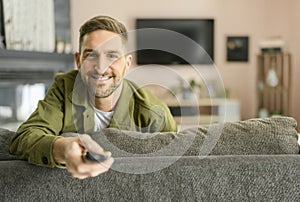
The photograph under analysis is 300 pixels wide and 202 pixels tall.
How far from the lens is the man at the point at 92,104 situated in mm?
956

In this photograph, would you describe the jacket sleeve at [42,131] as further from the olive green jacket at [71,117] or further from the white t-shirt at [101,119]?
the white t-shirt at [101,119]

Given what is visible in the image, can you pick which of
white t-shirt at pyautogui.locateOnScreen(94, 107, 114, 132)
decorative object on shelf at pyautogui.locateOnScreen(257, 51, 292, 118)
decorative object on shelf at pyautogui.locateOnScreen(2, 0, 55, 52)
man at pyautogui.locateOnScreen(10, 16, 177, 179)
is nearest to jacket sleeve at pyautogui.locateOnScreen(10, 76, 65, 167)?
man at pyautogui.locateOnScreen(10, 16, 177, 179)

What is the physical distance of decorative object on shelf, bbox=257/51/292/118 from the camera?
4.92m

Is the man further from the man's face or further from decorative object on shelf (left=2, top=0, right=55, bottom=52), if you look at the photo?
decorative object on shelf (left=2, top=0, right=55, bottom=52)

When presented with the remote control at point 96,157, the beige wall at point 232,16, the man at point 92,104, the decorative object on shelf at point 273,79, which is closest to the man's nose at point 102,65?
the man at point 92,104

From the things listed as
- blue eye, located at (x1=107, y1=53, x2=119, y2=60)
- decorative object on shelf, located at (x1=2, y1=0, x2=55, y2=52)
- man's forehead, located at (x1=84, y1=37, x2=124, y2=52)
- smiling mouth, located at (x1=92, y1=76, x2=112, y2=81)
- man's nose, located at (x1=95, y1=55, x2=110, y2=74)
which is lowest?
smiling mouth, located at (x1=92, y1=76, x2=112, y2=81)

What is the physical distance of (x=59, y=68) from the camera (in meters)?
4.59

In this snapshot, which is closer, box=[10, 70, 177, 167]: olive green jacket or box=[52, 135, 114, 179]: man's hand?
box=[52, 135, 114, 179]: man's hand

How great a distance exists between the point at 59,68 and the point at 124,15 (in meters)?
1.18

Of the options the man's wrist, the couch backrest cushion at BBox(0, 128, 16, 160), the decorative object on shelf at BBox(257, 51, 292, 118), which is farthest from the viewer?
the decorative object on shelf at BBox(257, 51, 292, 118)

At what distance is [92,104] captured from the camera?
3.71ft

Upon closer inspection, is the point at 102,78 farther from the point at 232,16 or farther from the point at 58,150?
the point at 232,16

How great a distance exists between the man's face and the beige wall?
433cm

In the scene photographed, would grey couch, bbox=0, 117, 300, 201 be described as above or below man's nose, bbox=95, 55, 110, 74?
below
